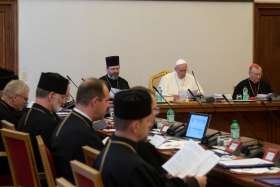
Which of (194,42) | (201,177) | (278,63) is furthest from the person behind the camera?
(278,63)

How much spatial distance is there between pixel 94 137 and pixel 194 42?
22.9 ft

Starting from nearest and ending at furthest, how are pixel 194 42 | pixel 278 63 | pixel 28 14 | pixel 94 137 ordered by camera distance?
pixel 94 137
pixel 28 14
pixel 194 42
pixel 278 63

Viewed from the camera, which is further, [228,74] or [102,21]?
[228,74]

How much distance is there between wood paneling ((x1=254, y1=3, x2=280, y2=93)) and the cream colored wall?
204mm

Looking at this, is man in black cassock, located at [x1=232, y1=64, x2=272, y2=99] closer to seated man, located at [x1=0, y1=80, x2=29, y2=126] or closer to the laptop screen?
the laptop screen

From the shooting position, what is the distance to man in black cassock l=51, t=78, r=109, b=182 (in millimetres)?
3592

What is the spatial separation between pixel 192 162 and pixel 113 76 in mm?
5799

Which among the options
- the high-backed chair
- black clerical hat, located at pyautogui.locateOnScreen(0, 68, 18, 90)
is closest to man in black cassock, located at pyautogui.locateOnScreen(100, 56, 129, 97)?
the high-backed chair

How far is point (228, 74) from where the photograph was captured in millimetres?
Answer: 10617

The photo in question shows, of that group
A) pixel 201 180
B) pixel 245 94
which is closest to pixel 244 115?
pixel 245 94

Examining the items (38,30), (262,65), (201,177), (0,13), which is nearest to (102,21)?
(38,30)

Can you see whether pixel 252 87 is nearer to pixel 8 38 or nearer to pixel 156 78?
pixel 156 78

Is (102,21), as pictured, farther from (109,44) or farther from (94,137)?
(94,137)

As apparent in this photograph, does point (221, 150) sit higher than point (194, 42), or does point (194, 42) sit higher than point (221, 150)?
point (194, 42)
